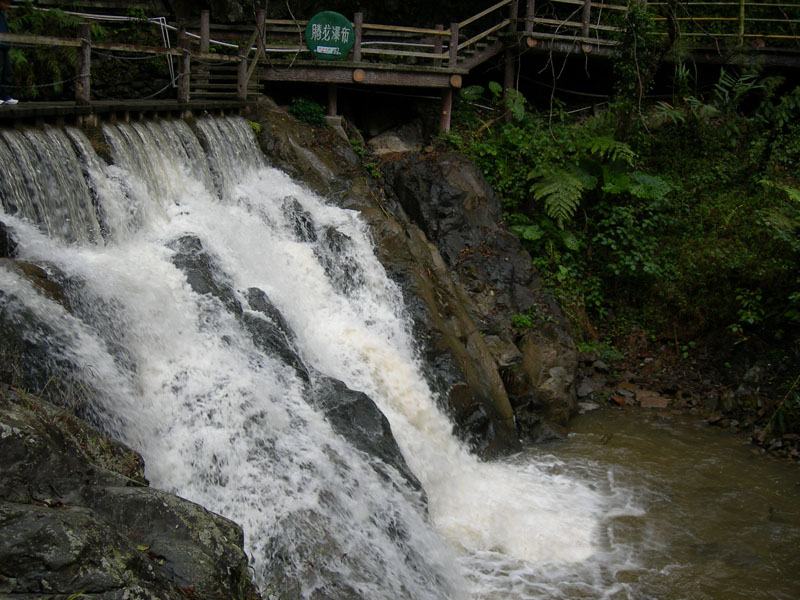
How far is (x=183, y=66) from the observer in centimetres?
1023

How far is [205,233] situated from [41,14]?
5774 mm

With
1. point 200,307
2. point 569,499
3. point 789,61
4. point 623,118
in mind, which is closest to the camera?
point 200,307

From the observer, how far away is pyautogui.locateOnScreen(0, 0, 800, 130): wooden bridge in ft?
33.7

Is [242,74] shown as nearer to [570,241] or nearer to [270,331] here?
[270,331]

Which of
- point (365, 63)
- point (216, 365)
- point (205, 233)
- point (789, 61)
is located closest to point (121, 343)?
point (216, 365)

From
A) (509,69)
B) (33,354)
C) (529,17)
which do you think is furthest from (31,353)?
(529,17)

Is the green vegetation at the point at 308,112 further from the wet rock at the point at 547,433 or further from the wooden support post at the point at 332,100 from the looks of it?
the wet rock at the point at 547,433

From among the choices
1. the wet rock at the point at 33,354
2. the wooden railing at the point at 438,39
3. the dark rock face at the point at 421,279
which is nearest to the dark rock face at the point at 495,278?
the dark rock face at the point at 421,279

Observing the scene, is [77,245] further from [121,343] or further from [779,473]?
[779,473]

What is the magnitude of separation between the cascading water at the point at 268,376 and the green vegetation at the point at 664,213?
3359 millimetres

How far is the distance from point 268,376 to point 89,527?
373 cm

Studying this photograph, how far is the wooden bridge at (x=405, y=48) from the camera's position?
1026cm

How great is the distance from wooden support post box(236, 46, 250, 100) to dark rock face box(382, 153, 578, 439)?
8.60ft

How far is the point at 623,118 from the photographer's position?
531 inches
